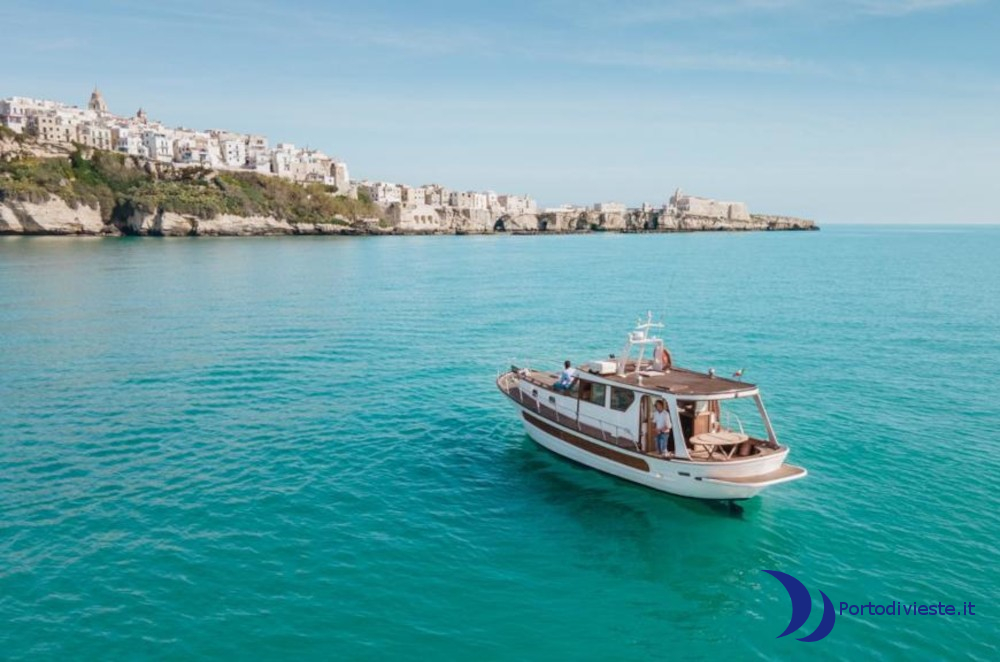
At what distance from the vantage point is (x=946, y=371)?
30.0 m

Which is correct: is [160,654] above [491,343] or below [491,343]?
below

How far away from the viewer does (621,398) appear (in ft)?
64.1


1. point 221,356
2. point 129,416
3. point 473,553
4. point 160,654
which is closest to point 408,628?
point 473,553

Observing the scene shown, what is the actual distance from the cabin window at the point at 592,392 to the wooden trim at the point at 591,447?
125cm

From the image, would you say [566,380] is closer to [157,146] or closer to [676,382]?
[676,382]

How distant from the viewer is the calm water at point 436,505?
1254cm

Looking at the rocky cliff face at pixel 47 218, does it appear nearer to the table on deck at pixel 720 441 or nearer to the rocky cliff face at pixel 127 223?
the rocky cliff face at pixel 127 223

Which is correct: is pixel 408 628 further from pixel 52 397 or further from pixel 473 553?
pixel 52 397

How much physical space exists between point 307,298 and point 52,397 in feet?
92.2

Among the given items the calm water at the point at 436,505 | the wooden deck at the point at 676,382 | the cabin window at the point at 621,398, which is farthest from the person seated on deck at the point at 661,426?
the calm water at the point at 436,505

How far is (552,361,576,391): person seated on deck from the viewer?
21219 mm

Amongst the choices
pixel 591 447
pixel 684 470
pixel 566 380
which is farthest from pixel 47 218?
pixel 684 470

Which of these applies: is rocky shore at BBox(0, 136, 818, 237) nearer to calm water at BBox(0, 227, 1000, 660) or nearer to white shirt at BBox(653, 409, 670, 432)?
calm water at BBox(0, 227, 1000, 660)

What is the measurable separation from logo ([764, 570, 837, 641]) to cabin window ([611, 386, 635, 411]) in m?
6.13
